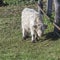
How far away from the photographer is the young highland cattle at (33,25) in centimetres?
897

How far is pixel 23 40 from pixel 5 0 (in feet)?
21.6

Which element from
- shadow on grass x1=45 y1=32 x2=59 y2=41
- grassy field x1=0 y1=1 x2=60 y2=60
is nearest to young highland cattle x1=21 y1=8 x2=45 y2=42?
grassy field x1=0 y1=1 x2=60 y2=60

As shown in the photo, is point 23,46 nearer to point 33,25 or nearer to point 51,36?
point 33,25

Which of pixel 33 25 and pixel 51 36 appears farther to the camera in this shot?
pixel 51 36

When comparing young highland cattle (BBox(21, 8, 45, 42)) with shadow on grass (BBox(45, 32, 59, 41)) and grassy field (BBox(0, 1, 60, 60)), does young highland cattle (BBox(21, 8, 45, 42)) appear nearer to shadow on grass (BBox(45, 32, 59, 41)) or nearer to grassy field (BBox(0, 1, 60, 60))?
grassy field (BBox(0, 1, 60, 60))

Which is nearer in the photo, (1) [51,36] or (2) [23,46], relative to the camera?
(2) [23,46]

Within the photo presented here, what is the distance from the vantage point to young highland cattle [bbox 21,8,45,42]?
8.97m

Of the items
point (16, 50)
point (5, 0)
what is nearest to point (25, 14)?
point (16, 50)

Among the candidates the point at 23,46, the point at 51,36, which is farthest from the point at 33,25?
Answer: the point at 51,36

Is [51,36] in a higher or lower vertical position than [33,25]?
lower

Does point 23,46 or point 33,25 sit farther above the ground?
point 33,25

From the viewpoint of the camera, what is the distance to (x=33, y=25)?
29.9 ft

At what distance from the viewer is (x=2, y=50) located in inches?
350

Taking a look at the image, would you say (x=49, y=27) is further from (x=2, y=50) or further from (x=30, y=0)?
(x=30, y=0)
